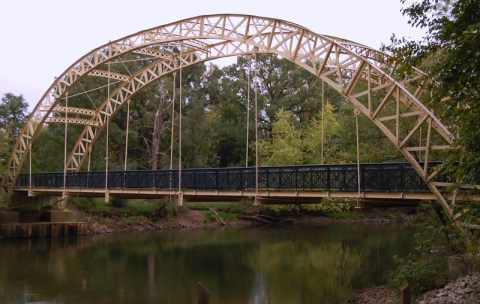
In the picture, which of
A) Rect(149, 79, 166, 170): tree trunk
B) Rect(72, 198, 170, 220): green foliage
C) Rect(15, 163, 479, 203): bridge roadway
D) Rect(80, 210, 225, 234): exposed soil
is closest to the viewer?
Rect(15, 163, 479, 203): bridge roadway

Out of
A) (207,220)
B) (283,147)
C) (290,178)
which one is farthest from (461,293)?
(207,220)

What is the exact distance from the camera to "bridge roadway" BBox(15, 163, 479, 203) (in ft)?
64.4

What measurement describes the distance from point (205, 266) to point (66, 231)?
685 inches

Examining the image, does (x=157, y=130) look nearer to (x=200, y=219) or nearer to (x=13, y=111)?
(x=200, y=219)

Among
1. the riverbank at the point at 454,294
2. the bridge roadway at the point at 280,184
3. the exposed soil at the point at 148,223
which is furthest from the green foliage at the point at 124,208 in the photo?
the riverbank at the point at 454,294

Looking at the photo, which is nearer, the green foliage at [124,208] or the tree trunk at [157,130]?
the green foliage at [124,208]

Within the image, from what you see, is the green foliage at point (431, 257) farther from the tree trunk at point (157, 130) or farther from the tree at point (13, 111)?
the tree at point (13, 111)

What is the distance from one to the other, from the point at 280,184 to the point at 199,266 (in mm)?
6633

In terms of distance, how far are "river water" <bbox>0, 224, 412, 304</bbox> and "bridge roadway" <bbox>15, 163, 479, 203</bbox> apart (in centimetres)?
331

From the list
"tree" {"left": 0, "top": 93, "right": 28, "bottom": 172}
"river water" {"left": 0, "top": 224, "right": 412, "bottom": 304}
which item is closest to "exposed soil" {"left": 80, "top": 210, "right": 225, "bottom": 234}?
"river water" {"left": 0, "top": 224, "right": 412, "bottom": 304}

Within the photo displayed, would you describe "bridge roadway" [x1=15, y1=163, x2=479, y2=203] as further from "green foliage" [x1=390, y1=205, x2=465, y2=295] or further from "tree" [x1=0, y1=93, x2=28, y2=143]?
"tree" [x1=0, y1=93, x2=28, y2=143]

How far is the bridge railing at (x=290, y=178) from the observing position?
64.6 feet

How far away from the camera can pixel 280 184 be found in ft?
75.8

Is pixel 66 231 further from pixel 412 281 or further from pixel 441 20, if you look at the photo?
pixel 441 20
